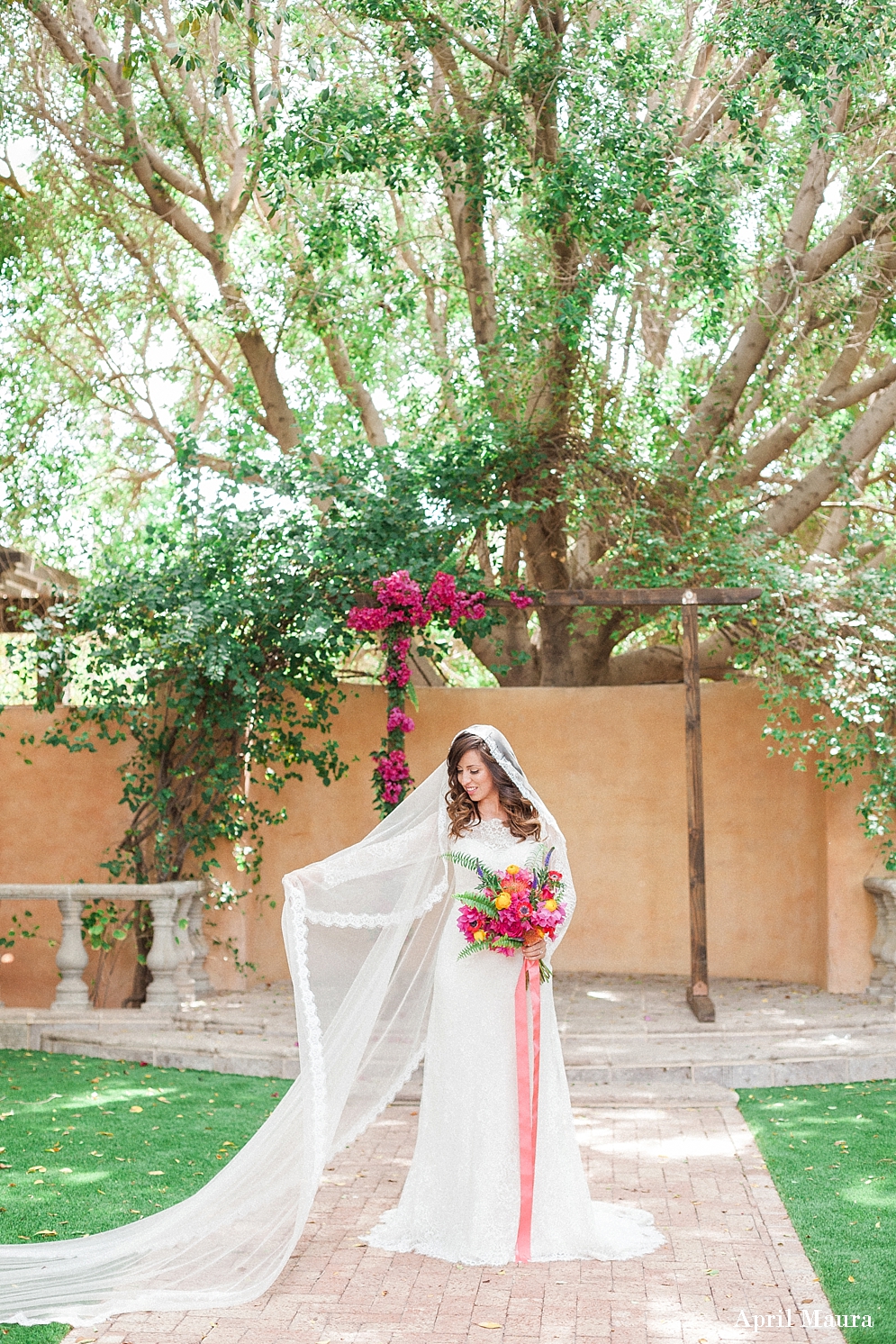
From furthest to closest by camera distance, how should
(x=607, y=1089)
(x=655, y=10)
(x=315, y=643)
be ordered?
(x=655, y=10), (x=315, y=643), (x=607, y=1089)

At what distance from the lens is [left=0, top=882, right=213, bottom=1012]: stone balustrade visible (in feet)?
26.8

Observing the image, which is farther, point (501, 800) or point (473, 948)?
point (501, 800)

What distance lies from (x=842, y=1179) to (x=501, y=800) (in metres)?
2.23

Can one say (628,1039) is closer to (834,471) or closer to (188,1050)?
(188,1050)

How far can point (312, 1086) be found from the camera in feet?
13.8

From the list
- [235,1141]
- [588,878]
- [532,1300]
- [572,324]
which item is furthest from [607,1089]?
[572,324]

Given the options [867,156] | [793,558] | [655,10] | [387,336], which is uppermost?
[655,10]

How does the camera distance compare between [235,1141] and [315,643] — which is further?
[315,643]

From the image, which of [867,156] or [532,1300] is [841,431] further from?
[532,1300]

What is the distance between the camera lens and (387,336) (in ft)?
35.9

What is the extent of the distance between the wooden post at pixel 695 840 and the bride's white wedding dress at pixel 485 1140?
361 cm

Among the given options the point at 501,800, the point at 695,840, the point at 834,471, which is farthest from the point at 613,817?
the point at 501,800

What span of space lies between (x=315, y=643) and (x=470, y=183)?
144 inches

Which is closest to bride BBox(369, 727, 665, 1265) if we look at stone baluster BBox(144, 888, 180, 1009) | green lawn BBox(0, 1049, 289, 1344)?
green lawn BBox(0, 1049, 289, 1344)
